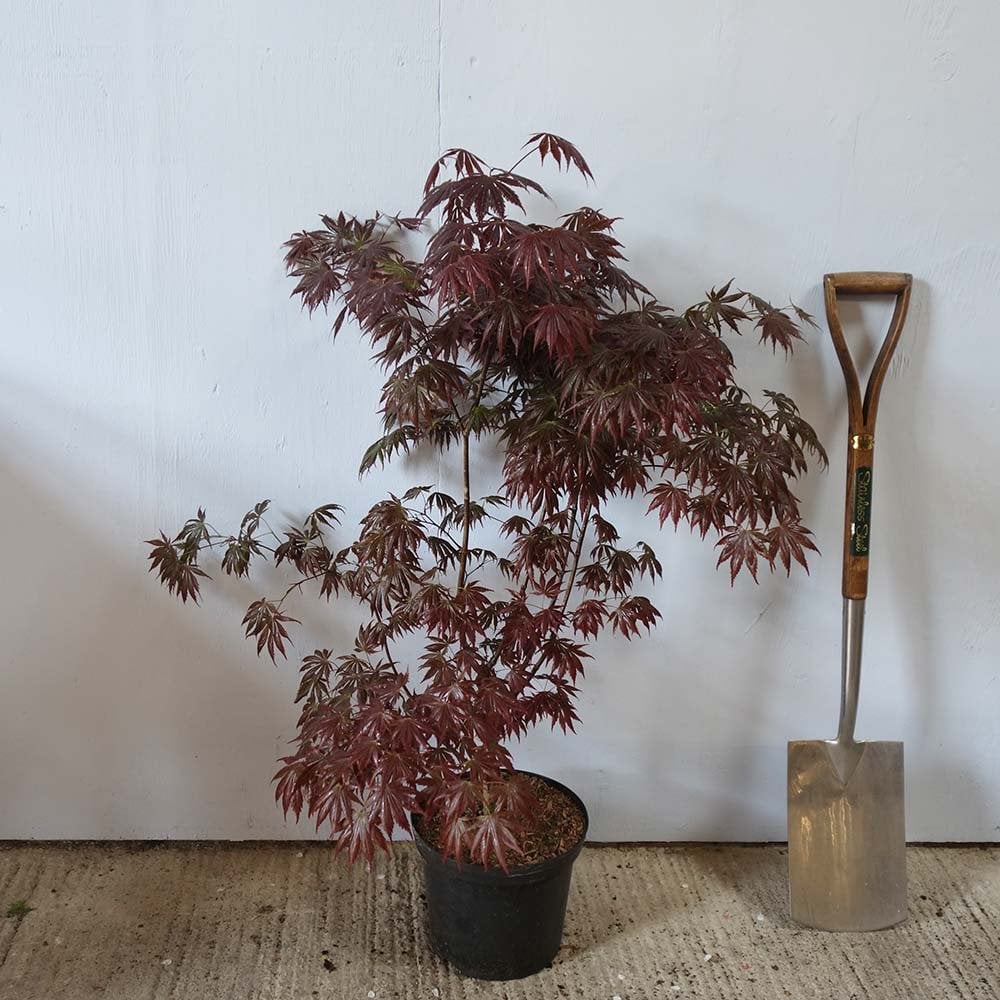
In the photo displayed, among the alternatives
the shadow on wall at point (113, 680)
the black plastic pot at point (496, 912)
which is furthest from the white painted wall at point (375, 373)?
the black plastic pot at point (496, 912)

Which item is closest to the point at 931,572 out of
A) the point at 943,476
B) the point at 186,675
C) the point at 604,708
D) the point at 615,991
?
the point at 943,476

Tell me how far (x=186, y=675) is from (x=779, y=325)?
4.40 ft

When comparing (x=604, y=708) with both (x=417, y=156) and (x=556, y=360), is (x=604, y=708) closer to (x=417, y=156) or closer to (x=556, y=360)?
(x=556, y=360)

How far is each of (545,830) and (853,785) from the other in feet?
2.10

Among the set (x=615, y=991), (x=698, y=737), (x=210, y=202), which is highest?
(x=210, y=202)

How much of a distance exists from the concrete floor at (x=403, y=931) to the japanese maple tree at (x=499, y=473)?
0.29 meters

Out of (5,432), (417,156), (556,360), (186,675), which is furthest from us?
(186,675)

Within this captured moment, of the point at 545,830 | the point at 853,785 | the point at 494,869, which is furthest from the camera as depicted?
the point at 853,785

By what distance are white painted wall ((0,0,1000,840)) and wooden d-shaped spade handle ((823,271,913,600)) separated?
54 mm

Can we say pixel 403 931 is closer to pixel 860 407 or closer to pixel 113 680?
pixel 113 680

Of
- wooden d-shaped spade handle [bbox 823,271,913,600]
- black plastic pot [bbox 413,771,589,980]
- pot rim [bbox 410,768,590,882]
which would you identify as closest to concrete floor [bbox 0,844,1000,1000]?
black plastic pot [bbox 413,771,589,980]

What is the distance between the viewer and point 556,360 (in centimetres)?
166

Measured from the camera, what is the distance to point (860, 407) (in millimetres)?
1838

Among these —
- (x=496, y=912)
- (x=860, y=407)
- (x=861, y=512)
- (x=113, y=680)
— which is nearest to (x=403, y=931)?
(x=496, y=912)
